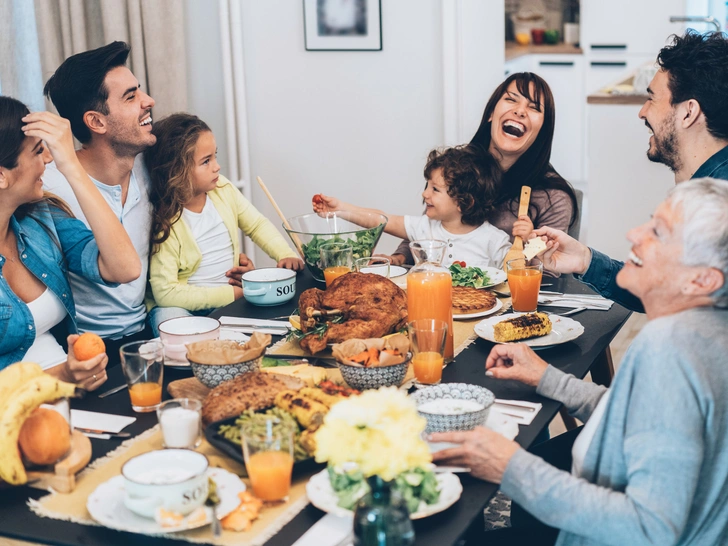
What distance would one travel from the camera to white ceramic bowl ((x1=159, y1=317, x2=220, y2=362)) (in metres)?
1.85

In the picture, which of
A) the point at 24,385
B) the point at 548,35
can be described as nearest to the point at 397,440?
the point at 24,385

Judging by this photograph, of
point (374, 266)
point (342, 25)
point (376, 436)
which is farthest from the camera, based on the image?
point (342, 25)

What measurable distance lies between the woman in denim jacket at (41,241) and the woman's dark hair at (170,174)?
37 cm

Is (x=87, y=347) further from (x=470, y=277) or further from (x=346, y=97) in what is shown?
(x=346, y=97)

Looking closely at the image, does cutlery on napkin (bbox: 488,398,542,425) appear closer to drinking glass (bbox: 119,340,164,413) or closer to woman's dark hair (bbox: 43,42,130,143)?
drinking glass (bbox: 119,340,164,413)

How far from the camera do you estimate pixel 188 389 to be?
5.59ft

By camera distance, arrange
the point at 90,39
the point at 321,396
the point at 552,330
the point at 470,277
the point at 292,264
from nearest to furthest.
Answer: the point at 321,396, the point at 552,330, the point at 470,277, the point at 292,264, the point at 90,39

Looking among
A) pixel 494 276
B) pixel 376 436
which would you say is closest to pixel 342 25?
pixel 494 276

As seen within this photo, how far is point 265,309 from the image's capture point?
232cm

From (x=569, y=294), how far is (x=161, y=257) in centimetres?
130

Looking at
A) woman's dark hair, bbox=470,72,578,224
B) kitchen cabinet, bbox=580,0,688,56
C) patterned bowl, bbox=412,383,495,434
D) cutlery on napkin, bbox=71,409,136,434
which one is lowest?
cutlery on napkin, bbox=71,409,136,434

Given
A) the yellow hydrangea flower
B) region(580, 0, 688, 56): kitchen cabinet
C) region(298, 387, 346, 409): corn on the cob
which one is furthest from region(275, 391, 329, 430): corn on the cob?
region(580, 0, 688, 56): kitchen cabinet

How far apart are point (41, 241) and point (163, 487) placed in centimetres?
123

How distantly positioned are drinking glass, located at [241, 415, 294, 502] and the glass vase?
0.24m
